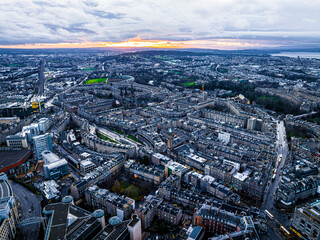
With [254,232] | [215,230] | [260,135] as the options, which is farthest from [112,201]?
[260,135]

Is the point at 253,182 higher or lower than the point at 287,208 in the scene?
higher

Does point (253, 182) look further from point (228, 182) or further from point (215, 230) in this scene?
point (215, 230)

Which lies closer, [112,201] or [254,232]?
[254,232]

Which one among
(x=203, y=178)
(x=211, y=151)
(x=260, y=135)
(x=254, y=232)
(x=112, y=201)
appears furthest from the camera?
(x=260, y=135)

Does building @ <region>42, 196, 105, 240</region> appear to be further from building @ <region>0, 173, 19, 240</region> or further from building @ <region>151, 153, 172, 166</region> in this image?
building @ <region>151, 153, 172, 166</region>

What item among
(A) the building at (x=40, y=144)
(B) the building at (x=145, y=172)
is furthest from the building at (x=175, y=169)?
(A) the building at (x=40, y=144)

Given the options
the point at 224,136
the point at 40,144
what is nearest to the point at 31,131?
Result: the point at 40,144

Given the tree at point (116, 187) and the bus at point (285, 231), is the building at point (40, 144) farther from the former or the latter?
the bus at point (285, 231)

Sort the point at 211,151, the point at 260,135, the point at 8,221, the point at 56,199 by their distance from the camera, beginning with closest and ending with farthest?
the point at 8,221, the point at 56,199, the point at 211,151, the point at 260,135
